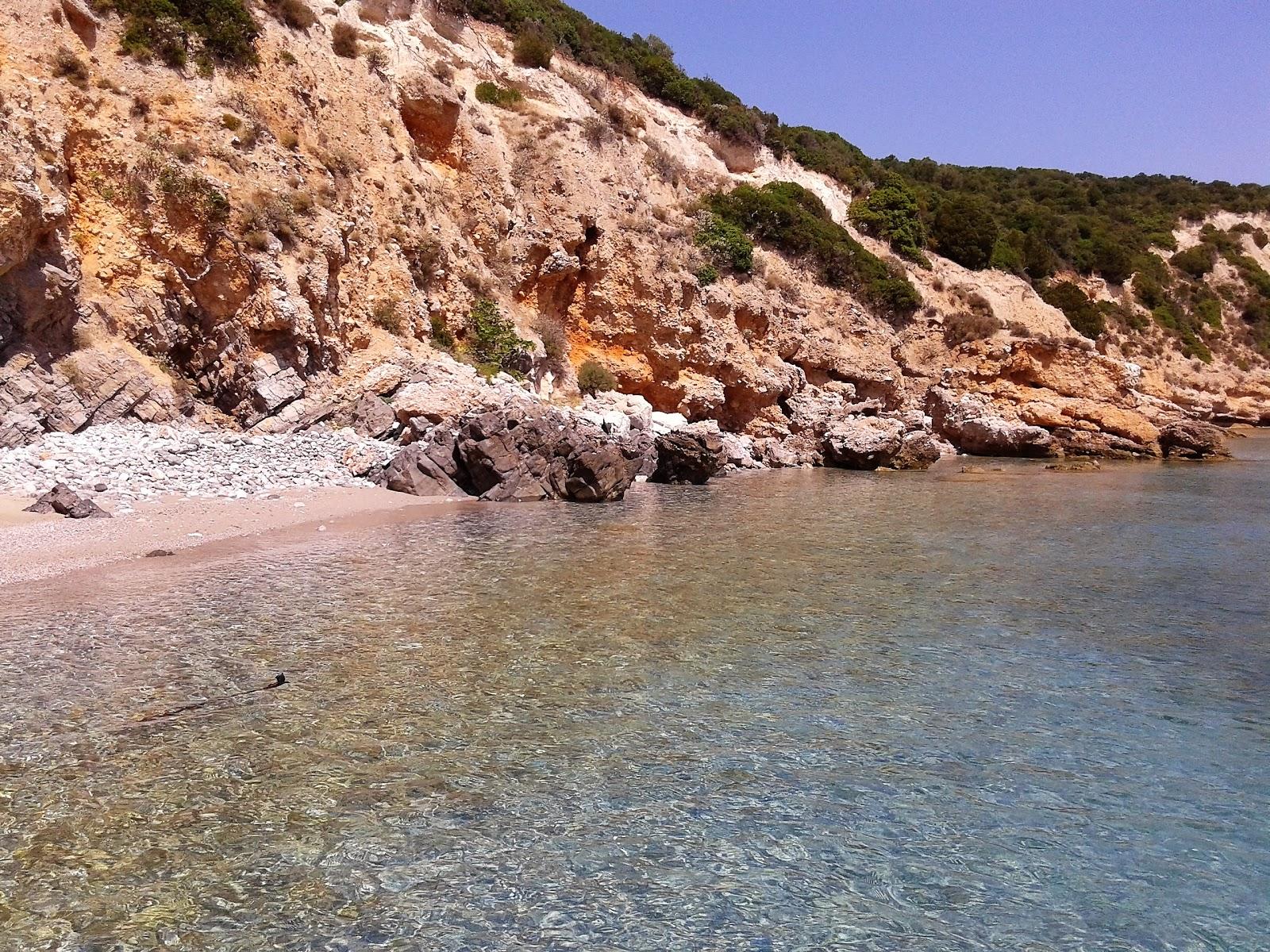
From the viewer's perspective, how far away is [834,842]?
4492 mm

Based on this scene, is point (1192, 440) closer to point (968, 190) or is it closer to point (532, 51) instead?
point (532, 51)

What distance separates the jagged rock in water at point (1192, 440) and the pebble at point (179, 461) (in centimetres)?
2604

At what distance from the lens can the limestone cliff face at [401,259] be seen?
672 inches

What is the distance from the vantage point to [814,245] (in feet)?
123

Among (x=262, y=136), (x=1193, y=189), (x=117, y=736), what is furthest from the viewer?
(x=1193, y=189)

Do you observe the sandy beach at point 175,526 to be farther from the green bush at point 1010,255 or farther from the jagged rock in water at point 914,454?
the green bush at point 1010,255

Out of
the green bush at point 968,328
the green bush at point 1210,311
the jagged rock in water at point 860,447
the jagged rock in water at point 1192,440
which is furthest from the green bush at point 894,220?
the green bush at point 1210,311

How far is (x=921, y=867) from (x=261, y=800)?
11.1 ft

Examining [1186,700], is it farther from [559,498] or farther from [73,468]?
[73,468]

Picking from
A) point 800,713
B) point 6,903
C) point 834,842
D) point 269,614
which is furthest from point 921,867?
point 269,614

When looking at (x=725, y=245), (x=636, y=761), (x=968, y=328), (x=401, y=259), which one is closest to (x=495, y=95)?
(x=725, y=245)

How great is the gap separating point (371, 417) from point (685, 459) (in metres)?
7.26

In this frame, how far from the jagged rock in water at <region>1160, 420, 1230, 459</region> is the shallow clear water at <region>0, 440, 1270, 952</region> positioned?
73.8 feet

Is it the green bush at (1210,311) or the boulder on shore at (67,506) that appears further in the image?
the green bush at (1210,311)
